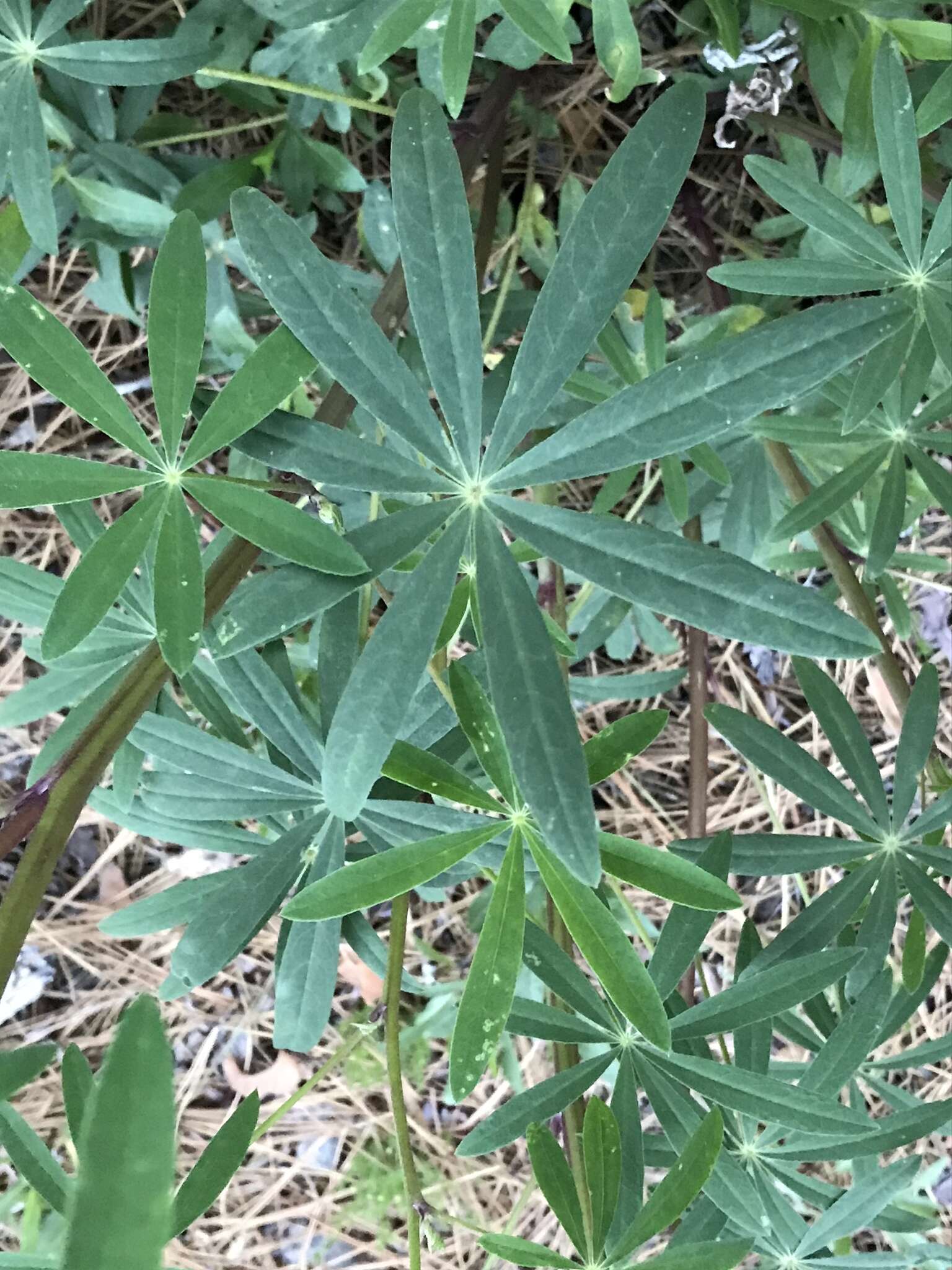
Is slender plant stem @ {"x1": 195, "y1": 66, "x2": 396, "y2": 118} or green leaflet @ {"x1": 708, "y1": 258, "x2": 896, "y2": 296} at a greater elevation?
slender plant stem @ {"x1": 195, "y1": 66, "x2": 396, "y2": 118}

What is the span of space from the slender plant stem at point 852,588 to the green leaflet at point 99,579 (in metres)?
0.71

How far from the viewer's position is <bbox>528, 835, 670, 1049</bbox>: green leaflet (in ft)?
2.28

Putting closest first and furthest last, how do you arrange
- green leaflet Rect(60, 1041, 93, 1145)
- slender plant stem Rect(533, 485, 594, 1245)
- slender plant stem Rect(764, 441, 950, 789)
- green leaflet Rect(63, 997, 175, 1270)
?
green leaflet Rect(63, 997, 175, 1270) < green leaflet Rect(60, 1041, 93, 1145) < slender plant stem Rect(533, 485, 594, 1245) < slender plant stem Rect(764, 441, 950, 789)

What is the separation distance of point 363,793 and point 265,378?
0.29 meters

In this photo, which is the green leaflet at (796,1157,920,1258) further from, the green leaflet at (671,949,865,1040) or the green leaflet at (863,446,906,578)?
the green leaflet at (863,446,906,578)

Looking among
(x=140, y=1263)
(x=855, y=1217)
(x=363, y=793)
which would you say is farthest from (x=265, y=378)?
(x=855, y=1217)

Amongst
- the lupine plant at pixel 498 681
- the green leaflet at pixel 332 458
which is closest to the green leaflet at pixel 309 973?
the lupine plant at pixel 498 681

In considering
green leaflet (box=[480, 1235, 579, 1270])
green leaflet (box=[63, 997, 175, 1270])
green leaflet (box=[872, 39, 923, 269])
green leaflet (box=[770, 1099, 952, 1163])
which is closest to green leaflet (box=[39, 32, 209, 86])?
green leaflet (box=[872, 39, 923, 269])

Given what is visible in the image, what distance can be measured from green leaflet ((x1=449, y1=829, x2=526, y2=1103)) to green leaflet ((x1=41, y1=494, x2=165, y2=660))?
0.35 metres

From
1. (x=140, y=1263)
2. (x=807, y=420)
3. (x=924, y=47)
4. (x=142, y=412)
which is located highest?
(x=142, y=412)

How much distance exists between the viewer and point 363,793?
2.05ft

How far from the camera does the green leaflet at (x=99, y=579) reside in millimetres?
647

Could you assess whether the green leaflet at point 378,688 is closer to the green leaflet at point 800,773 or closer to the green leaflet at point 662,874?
the green leaflet at point 662,874

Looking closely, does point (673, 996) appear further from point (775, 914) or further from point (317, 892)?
point (775, 914)
